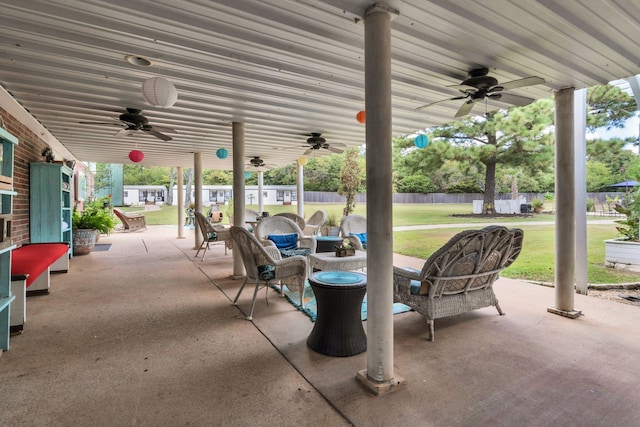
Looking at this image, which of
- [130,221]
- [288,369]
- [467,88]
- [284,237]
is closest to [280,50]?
[467,88]

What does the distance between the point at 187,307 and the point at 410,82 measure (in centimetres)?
352

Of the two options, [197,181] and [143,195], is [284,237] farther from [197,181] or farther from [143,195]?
[143,195]

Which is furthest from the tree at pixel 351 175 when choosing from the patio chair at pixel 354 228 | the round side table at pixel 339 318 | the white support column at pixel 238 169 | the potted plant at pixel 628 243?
the round side table at pixel 339 318

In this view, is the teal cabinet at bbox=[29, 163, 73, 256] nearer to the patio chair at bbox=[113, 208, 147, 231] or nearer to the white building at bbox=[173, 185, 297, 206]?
the patio chair at bbox=[113, 208, 147, 231]

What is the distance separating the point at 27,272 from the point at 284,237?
322cm

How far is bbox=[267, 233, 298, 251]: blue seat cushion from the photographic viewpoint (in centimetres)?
536

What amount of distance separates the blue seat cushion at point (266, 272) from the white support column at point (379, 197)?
5.43 ft

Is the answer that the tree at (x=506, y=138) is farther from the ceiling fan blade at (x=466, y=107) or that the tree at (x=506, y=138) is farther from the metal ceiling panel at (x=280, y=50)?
the ceiling fan blade at (x=466, y=107)

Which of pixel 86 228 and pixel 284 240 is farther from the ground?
pixel 86 228

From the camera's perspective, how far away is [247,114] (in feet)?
15.1

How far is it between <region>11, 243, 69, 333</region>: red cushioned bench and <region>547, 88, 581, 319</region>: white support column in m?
5.21

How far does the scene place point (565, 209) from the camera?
11.3 feet

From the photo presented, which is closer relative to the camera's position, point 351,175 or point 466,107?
point 466,107

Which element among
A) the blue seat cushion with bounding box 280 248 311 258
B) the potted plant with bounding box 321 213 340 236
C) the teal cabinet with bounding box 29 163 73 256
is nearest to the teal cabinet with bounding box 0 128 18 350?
the blue seat cushion with bounding box 280 248 311 258
